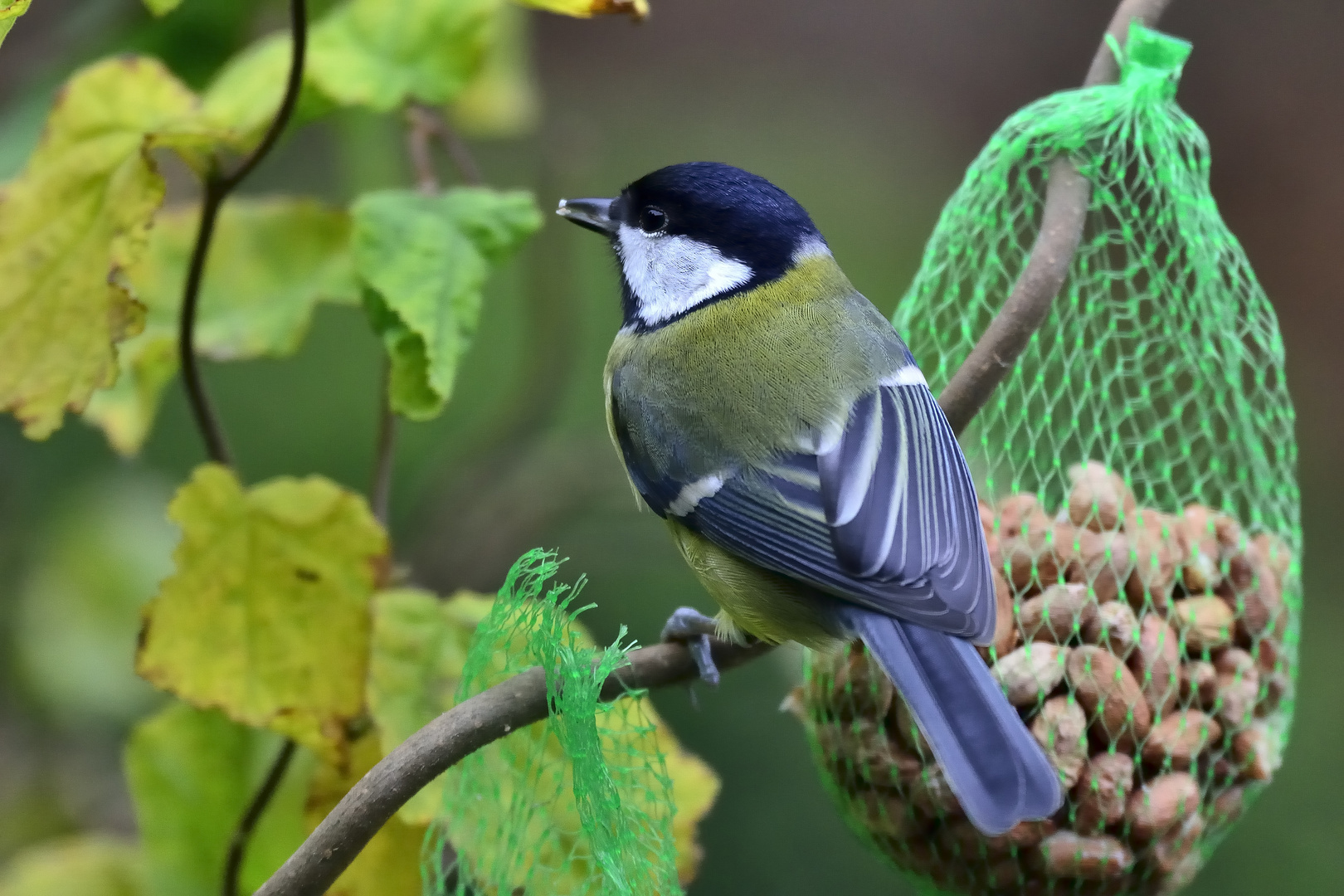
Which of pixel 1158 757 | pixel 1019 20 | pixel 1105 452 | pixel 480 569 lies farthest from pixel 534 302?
pixel 1019 20

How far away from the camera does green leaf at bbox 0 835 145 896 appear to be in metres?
1.19

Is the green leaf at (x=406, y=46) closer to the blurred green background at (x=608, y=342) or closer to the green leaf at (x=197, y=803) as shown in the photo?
the blurred green background at (x=608, y=342)

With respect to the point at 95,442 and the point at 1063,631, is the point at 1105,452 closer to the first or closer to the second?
the point at 1063,631

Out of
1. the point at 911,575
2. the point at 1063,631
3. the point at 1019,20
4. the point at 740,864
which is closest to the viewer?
the point at 911,575

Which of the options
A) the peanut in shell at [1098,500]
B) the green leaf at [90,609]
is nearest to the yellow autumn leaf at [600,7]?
the peanut in shell at [1098,500]

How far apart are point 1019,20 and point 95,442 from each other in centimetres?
265

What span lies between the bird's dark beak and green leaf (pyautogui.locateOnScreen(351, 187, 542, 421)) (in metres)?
0.22

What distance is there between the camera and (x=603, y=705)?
0.91 m

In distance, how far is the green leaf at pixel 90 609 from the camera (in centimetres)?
145

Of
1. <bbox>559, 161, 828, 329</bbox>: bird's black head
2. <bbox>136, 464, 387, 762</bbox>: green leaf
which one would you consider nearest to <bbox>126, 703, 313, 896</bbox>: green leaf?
<bbox>136, 464, 387, 762</bbox>: green leaf

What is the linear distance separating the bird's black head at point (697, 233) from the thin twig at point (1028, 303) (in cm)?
28

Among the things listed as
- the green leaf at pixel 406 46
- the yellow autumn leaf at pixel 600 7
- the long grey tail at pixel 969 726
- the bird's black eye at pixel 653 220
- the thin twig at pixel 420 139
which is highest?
the yellow autumn leaf at pixel 600 7

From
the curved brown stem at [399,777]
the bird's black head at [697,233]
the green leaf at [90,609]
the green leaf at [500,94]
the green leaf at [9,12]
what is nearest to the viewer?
the green leaf at [9,12]

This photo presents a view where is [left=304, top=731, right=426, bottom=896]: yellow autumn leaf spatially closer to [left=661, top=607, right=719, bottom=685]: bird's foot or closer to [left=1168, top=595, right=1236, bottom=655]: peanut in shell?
[left=661, top=607, right=719, bottom=685]: bird's foot
